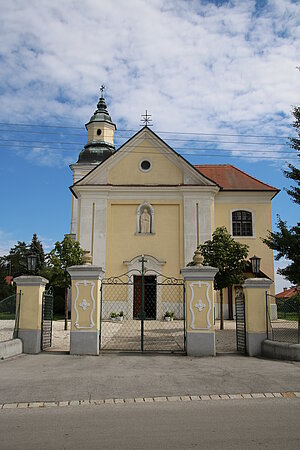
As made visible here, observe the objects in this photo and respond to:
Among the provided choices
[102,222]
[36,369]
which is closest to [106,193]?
[102,222]

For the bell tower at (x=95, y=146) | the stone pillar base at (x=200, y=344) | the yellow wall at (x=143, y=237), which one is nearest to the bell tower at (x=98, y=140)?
the bell tower at (x=95, y=146)

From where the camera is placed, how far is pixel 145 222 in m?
26.1

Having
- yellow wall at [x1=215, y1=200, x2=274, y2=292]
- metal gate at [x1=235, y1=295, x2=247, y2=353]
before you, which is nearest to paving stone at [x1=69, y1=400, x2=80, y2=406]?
metal gate at [x1=235, y1=295, x2=247, y2=353]

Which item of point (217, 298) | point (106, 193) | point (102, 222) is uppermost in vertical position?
point (106, 193)

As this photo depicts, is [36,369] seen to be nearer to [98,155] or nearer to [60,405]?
[60,405]

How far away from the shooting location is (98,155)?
33719 mm

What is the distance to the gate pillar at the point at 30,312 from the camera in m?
11.9

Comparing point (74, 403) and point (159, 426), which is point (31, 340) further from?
point (159, 426)

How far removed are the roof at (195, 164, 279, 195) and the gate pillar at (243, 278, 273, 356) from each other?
617 inches

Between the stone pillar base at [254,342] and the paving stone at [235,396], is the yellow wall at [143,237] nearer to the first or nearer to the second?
the stone pillar base at [254,342]

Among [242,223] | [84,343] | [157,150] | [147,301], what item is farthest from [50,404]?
[242,223]

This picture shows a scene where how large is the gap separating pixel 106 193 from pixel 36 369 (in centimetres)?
1743

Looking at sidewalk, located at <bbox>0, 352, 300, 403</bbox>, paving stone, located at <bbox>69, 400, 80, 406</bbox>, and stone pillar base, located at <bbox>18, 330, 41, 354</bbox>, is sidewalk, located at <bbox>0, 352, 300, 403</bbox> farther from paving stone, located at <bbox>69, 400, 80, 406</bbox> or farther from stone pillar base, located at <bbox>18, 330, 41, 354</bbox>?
stone pillar base, located at <bbox>18, 330, 41, 354</bbox>

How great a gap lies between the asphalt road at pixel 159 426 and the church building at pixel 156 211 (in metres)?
18.1
